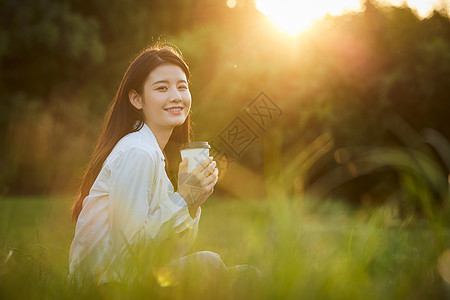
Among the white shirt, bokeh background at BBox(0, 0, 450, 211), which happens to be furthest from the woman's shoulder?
bokeh background at BBox(0, 0, 450, 211)

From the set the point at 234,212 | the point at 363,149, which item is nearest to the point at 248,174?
the point at 234,212

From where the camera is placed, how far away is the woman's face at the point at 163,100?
8.15 feet

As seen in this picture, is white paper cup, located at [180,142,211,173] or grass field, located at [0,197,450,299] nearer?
grass field, located at [0,197,450,299]

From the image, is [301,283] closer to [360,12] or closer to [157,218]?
[157,218]

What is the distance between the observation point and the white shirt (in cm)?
195

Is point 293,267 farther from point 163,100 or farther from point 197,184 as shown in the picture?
point 163,100

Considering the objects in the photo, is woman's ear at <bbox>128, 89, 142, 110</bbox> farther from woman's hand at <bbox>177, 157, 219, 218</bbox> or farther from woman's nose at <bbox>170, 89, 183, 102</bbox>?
woman's hand at <bbox>177, 157, 219, 218</bbox>

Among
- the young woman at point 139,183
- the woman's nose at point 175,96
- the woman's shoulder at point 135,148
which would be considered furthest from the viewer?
the woman's nose at point 175,96

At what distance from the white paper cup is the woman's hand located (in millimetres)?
48

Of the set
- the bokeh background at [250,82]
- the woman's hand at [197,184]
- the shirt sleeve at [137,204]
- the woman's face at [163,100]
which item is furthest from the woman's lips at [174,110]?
the bokeh background at [250,82]

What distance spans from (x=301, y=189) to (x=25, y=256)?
111 cm

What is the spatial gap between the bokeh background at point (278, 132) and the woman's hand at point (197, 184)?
206 mm

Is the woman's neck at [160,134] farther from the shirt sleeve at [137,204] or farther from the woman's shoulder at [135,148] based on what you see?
the shirt sleeve at [137,204]

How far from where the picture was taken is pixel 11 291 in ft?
4.25
